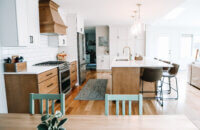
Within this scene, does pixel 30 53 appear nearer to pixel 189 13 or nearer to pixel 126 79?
pixel 126 79

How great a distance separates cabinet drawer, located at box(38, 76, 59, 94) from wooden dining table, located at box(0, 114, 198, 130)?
1.40 meters

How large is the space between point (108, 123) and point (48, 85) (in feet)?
6.80

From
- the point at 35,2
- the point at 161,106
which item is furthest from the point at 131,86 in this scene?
the point at 35,2

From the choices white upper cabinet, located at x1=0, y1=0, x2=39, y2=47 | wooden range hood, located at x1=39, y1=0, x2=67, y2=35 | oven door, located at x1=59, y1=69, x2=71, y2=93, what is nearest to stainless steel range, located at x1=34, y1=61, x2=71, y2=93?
oven door, located at x1=59, y1=69, x2=71, y2=93

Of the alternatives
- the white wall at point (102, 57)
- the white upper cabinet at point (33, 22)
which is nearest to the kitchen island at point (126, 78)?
the white upper cabinet at point (33, 22)

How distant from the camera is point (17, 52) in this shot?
2.84 metres

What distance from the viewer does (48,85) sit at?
280cm

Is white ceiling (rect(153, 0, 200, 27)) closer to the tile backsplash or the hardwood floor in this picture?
the hardwood floor

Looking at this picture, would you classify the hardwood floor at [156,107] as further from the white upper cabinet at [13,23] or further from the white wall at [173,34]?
the white wall at [173,34]

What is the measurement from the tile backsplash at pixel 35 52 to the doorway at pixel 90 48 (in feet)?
15.1

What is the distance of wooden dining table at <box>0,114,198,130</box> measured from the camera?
3.30ft

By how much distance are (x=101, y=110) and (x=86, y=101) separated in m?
0.63

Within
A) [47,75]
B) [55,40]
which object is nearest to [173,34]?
[55,40]

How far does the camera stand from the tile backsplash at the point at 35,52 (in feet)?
8.74
